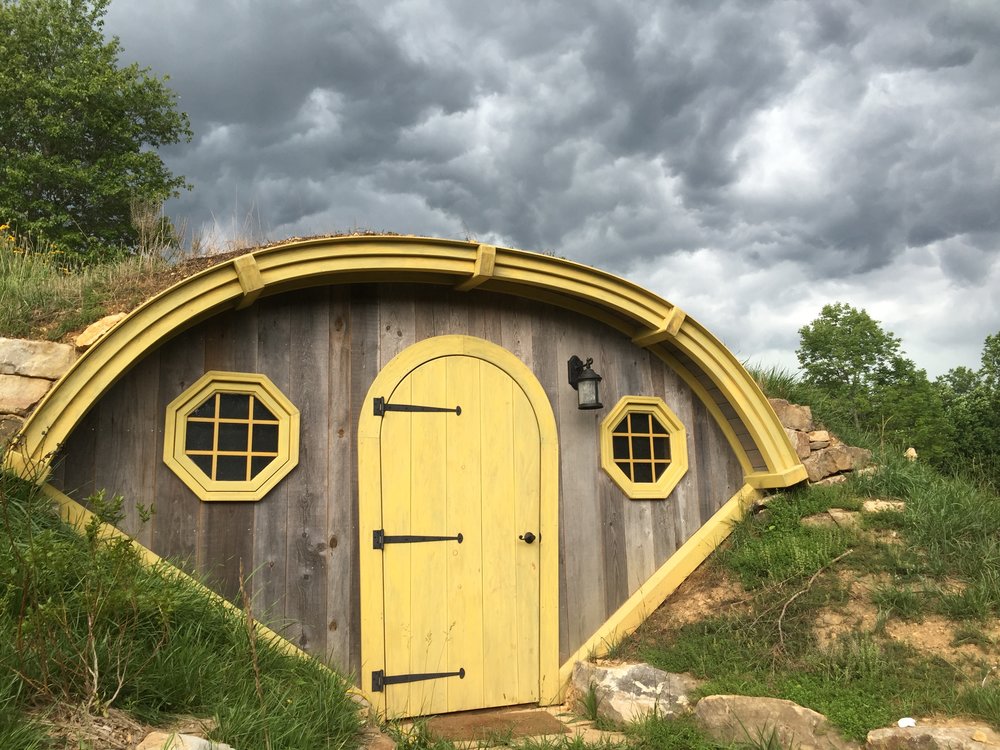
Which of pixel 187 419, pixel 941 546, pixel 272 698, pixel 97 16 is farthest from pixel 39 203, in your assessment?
pixel 941 546

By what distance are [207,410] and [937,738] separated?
434 centimetres

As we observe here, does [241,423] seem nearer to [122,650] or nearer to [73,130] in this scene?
[122,650]

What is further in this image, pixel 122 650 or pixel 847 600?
pixel 847 600

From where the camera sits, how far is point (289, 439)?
4.74 meters

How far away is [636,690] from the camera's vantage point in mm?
4871

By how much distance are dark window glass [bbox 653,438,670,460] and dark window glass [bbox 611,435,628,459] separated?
0.28 metres

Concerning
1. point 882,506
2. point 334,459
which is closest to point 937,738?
point 882,506

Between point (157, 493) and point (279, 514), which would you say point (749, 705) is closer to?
point (279, 514)

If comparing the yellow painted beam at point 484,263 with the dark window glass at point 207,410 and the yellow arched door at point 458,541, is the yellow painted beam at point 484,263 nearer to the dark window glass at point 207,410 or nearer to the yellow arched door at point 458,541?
the yellow arched door at point 458,541

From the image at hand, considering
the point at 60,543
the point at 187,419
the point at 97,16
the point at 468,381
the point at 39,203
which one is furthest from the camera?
the point at 97,16

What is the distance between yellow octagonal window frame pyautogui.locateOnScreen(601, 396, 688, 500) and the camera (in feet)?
18.8

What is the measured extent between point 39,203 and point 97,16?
283 inches

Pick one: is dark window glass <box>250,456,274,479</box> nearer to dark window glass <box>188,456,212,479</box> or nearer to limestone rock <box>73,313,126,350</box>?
dark window glass <box>188,456,212,479</box>

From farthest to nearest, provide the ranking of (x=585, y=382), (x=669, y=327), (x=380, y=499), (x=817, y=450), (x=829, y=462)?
(x=817, y=450) < (x=829, y=462) < (x=669, y=327) < (x=585, y=382) < (x=380, y=499)
